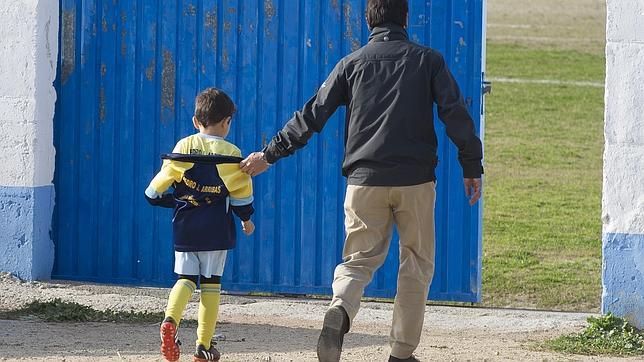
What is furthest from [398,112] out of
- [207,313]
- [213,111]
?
[207,313]

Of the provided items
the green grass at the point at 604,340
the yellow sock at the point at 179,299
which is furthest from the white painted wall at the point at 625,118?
the yellow sock at the point at 179,299

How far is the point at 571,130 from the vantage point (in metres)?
17.9

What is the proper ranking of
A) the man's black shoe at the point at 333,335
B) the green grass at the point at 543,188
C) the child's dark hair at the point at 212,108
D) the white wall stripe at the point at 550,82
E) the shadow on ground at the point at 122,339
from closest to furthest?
the man's black shoe at the point at 333,335 < the child's dark hair at the point at 212,108 < the shadow on ground at the point at 122,339 < the green grass at the point at 543,188 < the white wall stripe at the point at 550,82

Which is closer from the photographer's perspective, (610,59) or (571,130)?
(610,59)

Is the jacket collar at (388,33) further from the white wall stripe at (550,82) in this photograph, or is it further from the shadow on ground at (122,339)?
the white wall stripe at (550,82)

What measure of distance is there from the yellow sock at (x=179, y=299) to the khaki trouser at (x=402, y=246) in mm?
726

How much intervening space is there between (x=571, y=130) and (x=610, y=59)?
10508mm

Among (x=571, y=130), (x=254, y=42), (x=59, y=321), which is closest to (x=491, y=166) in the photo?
(x=571, y=130)

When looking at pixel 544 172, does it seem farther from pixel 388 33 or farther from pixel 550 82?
pixel 388 33

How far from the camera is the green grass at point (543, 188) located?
9.84m

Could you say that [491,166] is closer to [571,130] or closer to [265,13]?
[571,130]

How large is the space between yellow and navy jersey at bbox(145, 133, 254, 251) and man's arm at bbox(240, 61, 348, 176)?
0.32 ft

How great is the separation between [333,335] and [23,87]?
332 centimetres

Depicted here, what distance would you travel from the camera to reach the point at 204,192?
21.4ft
